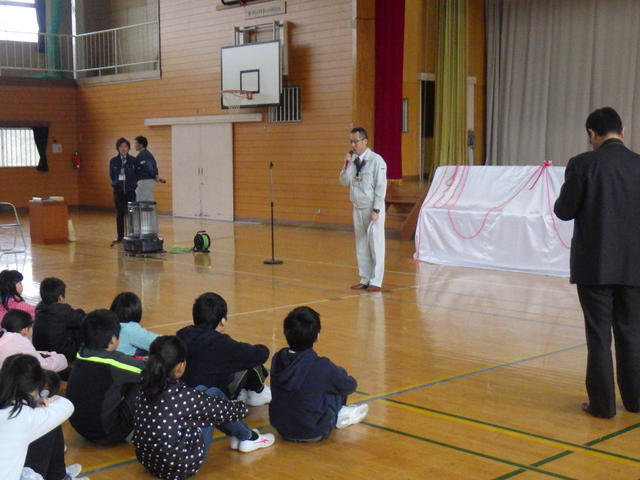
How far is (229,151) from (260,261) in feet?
23.3

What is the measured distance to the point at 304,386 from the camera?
404 centimetres

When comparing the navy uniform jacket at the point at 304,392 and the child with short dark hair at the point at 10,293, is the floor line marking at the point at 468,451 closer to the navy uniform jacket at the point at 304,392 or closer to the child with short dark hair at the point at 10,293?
the navy uniform jacket at the point at 304,392

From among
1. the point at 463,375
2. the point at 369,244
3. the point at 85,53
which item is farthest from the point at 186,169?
the point at 463,375

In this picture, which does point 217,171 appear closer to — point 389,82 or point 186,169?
point 186,169

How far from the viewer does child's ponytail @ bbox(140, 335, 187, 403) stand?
3.50 meters

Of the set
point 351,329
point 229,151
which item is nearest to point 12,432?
point 351,329

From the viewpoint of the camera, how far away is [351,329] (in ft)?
22.3

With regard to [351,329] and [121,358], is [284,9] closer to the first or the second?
[351,329]

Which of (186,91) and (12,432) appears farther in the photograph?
(186,91)

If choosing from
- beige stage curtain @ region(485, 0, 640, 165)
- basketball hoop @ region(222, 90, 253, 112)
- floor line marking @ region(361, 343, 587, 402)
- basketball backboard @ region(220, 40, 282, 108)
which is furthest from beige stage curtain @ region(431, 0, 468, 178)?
floor line marking @ region(361, 343, 587, 402)

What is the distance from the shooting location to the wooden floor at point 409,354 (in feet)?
12.6

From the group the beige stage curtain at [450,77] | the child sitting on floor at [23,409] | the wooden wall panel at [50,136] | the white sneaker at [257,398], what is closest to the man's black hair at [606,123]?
the white sneaker at [257,398]

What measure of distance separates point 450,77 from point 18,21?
11638 millimetres

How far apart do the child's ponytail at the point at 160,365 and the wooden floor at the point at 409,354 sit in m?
0.47
